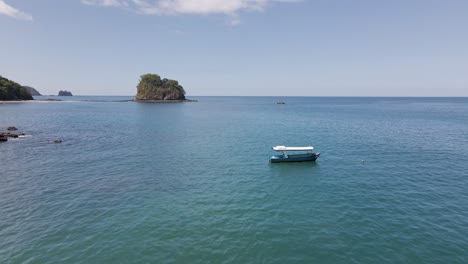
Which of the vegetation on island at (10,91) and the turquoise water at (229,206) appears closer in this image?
the turquoise water at (229,206)

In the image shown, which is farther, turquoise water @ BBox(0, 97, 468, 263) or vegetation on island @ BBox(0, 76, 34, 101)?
vegetation on island @ BBox(0, 76, 34, 101)

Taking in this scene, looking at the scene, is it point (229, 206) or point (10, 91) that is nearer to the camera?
point (229, 206)


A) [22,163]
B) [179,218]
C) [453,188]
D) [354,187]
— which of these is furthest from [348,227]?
[22,163]

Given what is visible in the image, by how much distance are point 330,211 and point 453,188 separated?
692 inches

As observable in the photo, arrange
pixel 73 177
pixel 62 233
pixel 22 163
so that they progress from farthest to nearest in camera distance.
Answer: pixel 22 163 < pixel 73 177 < pixel 62 233

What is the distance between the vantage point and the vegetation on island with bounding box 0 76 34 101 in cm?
17188

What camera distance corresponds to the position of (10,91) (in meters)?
179

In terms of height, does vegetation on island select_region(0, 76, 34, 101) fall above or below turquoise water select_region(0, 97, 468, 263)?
above

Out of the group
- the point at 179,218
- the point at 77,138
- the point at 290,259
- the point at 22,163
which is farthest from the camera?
the point at 77,138

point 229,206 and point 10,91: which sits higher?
point 10,91

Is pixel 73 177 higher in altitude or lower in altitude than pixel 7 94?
lower

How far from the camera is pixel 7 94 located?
17575 cm

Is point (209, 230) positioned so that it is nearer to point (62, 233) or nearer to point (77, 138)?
point (62, 233)

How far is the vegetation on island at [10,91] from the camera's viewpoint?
172 m
